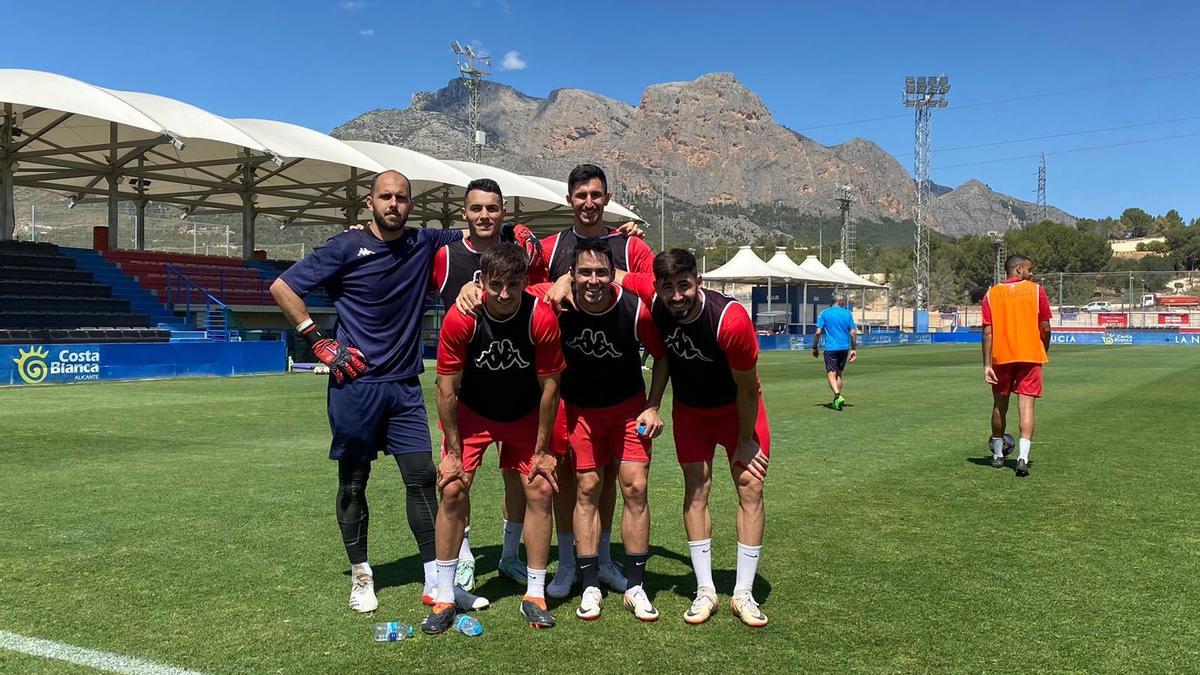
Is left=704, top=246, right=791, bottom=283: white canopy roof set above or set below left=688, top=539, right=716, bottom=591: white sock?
above

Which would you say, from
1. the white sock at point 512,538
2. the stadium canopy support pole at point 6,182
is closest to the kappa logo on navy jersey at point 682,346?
the white sock at point 512,538

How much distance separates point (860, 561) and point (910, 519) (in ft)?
4.41

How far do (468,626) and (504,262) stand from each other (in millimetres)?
1728

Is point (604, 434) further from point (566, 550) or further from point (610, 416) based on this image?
point (566, 550)

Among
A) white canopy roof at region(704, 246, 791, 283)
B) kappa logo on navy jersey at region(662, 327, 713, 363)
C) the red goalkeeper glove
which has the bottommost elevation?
the red goalkeeper glove

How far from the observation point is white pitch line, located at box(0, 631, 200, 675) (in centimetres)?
352

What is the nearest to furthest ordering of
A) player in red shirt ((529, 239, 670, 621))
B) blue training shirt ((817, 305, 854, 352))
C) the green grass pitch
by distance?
1. the green grass pitch
2. player in red shirt ((529, 239, 670, 621))
3. blue training shirt ((817, 305, 854, 352))

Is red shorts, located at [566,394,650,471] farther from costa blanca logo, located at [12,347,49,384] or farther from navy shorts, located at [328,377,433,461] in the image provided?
costa blanca logo, located at [12,347,49,384]

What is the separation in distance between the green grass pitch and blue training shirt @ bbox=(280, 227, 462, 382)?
1312 mm

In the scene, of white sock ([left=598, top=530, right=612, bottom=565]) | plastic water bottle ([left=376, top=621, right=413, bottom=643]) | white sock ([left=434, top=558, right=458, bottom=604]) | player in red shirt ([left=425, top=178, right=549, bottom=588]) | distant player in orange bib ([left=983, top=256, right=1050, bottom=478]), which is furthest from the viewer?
distant player in orange bib ([left=983, top=256, right=1050, bottom=478])

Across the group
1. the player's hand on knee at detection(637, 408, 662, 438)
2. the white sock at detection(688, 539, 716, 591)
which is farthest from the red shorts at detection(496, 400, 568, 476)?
the white sock at detection(688, 539, 716, 591)

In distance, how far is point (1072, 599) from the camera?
4.49m

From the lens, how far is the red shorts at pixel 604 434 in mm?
4488

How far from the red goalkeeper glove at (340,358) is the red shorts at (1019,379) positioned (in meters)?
6.60
